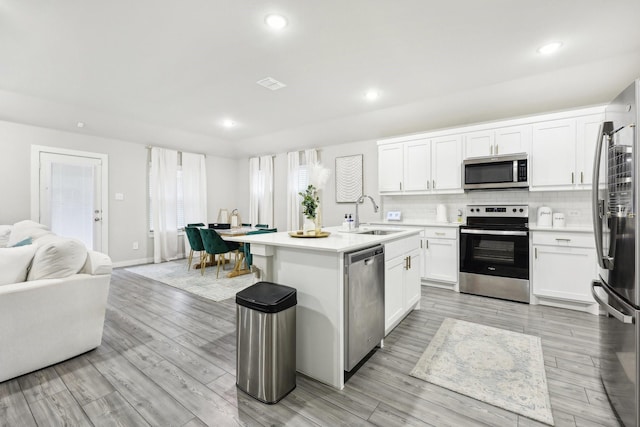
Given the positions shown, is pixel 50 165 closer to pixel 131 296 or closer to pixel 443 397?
pixel 131 296

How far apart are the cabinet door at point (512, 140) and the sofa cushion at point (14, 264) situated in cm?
521

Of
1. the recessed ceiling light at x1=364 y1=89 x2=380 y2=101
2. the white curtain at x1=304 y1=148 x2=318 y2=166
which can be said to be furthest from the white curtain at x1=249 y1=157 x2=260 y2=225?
the recessed ceiling light at x1=364 y1=89 x2=380 y2=101

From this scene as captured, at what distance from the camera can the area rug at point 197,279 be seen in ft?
13.2

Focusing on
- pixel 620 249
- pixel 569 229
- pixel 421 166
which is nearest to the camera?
pixel 620 249

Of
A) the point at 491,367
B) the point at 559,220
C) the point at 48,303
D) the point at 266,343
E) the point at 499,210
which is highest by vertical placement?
the point at 499,210

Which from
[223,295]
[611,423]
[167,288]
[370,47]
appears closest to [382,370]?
[611,423]

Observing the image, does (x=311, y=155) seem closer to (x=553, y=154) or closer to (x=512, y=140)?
(x=512, y=140)

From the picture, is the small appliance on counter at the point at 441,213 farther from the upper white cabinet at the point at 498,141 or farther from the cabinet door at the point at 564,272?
the cabinet door at the point at 564,272

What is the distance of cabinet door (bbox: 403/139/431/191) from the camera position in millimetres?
4445

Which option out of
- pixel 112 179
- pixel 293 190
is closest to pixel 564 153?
pixel 293 190

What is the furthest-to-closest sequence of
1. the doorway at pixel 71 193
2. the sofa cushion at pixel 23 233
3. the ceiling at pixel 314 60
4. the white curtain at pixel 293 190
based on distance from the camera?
the white curtain at pixel 293 190 < the doorway at pixel 71 193 < the sofa cushion at pixel 23 233 < the ceiling at pixel 314 60

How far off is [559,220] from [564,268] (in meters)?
0.67

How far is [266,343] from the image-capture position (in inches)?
67.8

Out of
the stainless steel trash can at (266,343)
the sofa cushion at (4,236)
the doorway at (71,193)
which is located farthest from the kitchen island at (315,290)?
Result: the doorway at (71,193)
